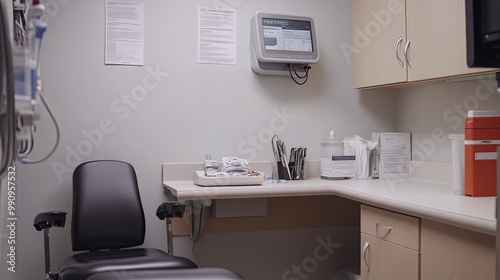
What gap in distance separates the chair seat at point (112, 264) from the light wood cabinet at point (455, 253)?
3.23ft

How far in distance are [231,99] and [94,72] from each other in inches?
31.4

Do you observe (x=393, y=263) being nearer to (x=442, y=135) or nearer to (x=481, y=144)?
(x=481, y=144)

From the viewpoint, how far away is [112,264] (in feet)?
6.77

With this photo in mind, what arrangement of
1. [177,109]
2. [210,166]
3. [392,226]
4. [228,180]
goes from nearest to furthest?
1. [392,226]
2. [228,180]
3. [210,166]
4. [177,109]

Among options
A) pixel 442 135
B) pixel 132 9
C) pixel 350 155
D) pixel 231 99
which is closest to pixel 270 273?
pixel 350 155

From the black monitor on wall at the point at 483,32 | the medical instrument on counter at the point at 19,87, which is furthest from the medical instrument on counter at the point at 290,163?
the medical instrument on counter at the point at 19,87

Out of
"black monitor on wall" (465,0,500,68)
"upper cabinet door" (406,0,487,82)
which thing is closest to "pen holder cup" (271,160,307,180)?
"upper cabinet door" (406,0,487,82)

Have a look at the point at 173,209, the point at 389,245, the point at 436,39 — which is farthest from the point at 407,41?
the point at 173,209

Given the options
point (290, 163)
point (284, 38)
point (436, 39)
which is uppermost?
point (284, 38)

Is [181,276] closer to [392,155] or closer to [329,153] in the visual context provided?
[329,153]

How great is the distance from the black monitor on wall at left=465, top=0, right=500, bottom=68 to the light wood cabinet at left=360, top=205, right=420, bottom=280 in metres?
0.66

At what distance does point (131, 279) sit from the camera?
126 cm

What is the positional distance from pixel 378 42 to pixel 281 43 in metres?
0.57

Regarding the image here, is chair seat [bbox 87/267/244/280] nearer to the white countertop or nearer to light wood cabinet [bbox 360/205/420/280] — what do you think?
the white countertop
